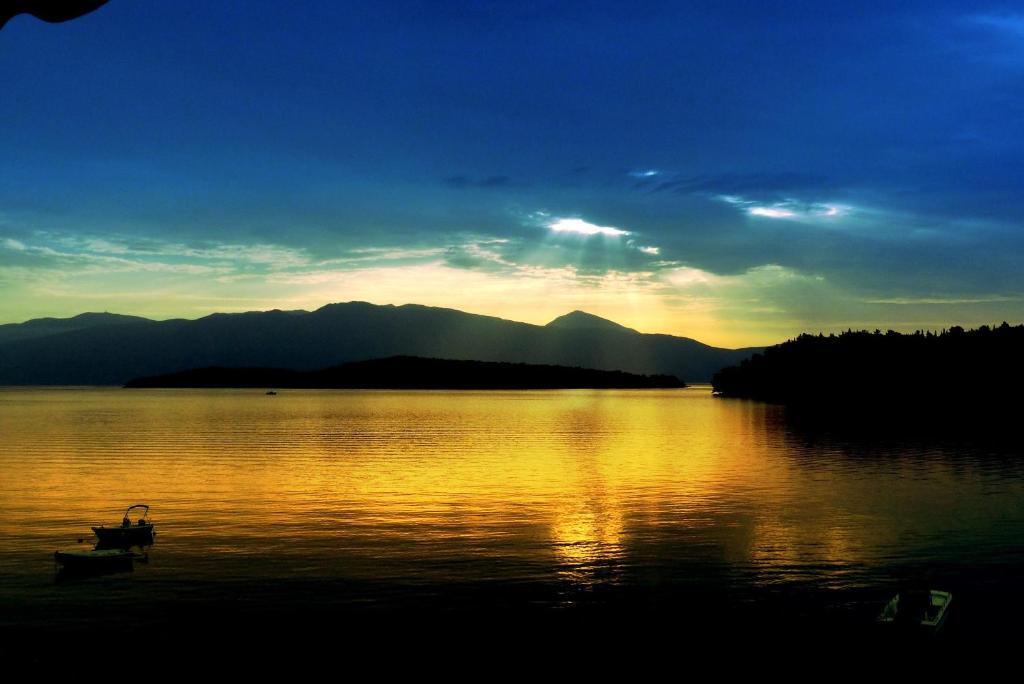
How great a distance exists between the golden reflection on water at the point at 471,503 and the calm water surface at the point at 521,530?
10.9 inches

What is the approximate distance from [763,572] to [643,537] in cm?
997

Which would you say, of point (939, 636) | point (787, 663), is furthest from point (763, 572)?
point (787, 663)

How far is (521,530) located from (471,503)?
12102 mm

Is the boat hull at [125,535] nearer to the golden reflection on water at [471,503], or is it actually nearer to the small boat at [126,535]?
the small boat at [126,535]

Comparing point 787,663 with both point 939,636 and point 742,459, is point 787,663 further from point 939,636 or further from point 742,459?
A: point 742,459

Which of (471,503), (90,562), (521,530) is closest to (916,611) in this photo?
(521,530)

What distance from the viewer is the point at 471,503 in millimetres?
Answer: 62906

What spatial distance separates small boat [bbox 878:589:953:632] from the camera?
98.3 ft

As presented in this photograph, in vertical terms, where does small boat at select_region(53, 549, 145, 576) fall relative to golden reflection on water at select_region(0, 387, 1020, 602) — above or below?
above

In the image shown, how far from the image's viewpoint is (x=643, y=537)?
49.1 metres

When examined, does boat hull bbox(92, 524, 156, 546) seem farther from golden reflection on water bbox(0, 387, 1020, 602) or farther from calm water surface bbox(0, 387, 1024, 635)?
golden reflection on water bbox(0, 387, 1020, 602)

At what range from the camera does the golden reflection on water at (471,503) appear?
43.6 metres

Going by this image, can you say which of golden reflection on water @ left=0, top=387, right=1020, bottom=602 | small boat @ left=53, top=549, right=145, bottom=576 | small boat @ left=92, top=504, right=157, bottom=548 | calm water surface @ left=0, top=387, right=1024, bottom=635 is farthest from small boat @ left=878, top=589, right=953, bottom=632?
small boat @ left=92, top=504, right=157, bottom=548

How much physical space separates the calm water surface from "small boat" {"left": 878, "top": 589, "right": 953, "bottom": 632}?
1379mm
